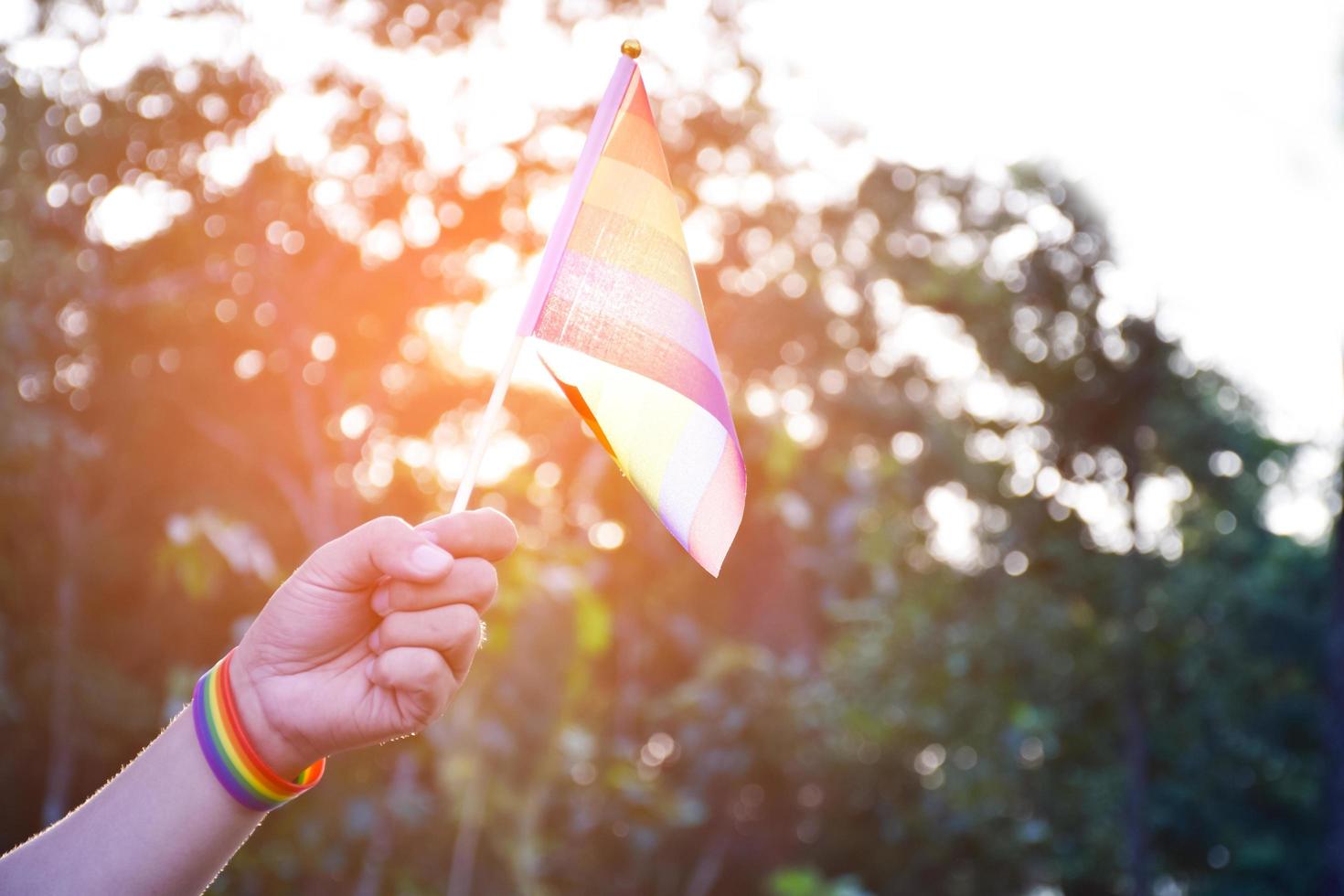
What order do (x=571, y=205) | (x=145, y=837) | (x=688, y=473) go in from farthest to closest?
(x=688, y=473) < (x=571, y=205) < (x=145, y=837)

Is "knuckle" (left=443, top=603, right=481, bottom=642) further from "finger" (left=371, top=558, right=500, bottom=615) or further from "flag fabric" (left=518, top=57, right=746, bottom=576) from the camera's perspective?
"flag fabric" (left=518, top=57, right=746, bottom=576)

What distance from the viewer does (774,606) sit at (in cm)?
1847

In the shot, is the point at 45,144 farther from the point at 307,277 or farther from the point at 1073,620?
the point at 1073,620

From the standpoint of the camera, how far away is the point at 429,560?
4.91 feet

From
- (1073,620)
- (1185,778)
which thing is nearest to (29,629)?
(1073,620)

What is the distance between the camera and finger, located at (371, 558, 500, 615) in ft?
5.02

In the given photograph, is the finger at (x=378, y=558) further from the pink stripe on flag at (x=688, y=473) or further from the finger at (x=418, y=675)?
the pink stripe on flag at (x=688, y=473)

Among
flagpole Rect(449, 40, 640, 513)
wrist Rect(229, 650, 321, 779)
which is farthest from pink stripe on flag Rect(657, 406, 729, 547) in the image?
wrist Rect(229, 650, 321, 779)

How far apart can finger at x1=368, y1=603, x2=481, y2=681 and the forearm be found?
278mm

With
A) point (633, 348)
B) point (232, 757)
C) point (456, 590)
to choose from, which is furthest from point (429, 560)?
point (633, 348)

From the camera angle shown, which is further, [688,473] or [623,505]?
[623,505]

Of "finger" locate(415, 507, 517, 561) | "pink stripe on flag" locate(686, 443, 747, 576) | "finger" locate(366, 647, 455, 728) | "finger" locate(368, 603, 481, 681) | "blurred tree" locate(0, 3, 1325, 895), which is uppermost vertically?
"finger" locate(415, 507, 517, 561)

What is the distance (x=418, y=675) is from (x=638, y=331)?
728mm

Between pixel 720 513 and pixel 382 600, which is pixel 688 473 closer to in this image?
pixel 720 513
